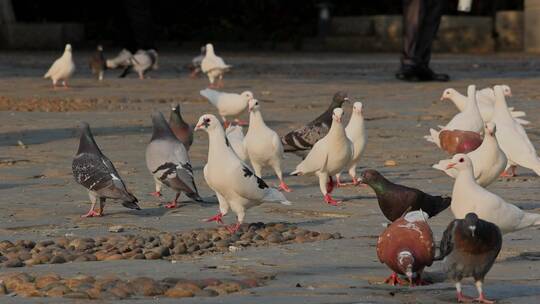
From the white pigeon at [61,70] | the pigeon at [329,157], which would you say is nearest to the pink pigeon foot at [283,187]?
the pigeon at [329,157]

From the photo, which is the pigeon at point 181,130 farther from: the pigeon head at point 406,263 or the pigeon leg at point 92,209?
the pigeon head at point 406,263

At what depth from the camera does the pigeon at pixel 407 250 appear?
690cm

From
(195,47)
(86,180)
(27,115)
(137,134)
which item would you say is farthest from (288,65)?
(86,180)

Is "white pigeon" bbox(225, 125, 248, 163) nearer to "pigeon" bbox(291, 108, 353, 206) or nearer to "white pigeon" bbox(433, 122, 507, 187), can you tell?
"pigeon" bbox(291, 108, 353, 206)

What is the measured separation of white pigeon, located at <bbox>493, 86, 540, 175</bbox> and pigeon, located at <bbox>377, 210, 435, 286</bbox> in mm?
3873

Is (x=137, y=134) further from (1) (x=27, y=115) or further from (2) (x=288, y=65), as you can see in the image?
(2) (x=288, y=65)

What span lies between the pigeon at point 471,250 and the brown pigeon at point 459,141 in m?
4.13

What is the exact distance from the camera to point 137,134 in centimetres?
1529

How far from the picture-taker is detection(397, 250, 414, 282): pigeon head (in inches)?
270

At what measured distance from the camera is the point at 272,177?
38.9 feet

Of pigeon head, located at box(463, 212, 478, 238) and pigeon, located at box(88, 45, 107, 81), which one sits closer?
pigeon head, located at box(463, 212, 478, 238)

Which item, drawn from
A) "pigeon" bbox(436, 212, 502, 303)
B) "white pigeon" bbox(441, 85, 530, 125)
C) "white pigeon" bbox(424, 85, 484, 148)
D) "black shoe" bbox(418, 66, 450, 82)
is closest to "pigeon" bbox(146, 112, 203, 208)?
"white pigeon" bbox(424, 85, 484, 148)

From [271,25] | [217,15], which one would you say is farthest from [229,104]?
[217,15]

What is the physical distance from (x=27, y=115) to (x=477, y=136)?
310 inches
